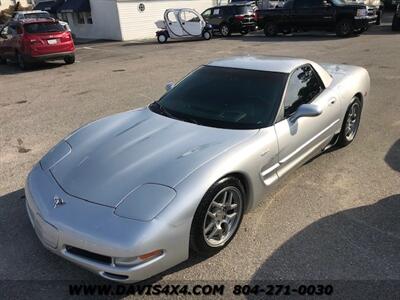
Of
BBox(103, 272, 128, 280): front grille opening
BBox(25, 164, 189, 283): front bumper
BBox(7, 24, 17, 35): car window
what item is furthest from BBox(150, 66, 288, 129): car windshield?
BBox(7, 24, 17, 35): car window

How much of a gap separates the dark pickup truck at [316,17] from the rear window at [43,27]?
11141 mm

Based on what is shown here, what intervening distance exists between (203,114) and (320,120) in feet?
4.44

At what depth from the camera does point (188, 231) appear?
2932mm

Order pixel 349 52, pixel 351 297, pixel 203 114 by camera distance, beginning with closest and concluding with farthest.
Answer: pixel 351 297 < pixel 203 114 < pixel 349 52

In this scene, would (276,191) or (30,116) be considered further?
(30,116)

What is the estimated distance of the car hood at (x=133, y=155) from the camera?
308cm

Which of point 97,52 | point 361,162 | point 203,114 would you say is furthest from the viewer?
point 97,52

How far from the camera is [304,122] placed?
4141 mm

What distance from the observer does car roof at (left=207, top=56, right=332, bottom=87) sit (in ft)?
14.2

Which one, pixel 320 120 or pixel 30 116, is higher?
pixel 320 120

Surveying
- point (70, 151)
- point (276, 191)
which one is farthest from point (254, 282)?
point (70, 151)

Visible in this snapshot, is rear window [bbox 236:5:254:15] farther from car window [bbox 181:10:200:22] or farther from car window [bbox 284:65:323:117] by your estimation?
car window [bbox 284:65:323:117]

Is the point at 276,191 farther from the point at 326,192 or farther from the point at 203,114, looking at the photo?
the point at 203,114

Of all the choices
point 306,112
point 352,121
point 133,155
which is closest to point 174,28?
point 352,121
